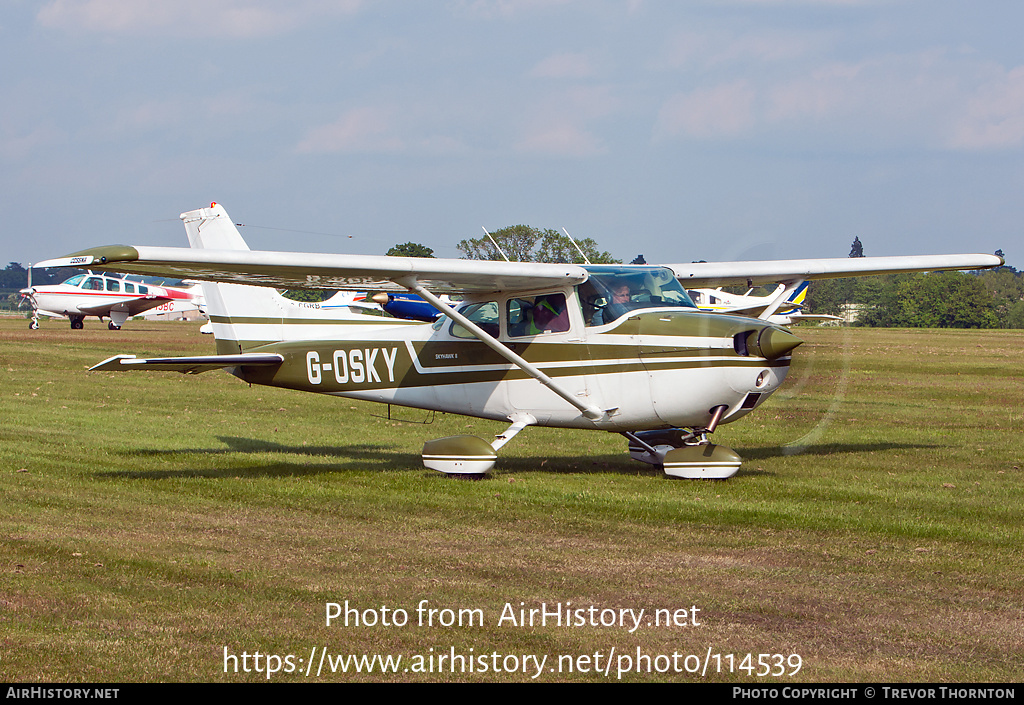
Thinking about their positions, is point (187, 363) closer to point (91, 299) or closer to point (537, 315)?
point (537, 315)

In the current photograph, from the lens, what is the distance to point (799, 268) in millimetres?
12375

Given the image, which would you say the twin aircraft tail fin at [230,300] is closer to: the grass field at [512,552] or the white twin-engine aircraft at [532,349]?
the white twin-engine aircraft at [532,349]

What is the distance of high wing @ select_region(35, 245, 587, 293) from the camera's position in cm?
898

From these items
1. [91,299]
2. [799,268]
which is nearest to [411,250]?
[91,299]

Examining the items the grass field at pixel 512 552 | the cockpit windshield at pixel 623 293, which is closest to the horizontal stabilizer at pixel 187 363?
the grass field at pixel 512 552

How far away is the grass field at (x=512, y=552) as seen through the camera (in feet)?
16.3

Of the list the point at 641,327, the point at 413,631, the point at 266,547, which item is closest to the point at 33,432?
the point at 266,547

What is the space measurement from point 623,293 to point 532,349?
1.20m

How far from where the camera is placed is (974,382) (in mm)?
24469

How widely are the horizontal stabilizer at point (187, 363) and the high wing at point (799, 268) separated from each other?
5.46 meters

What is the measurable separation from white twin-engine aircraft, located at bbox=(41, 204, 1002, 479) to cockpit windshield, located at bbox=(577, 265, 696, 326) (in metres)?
0.02
